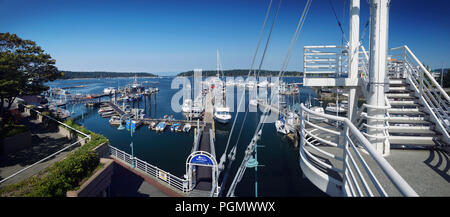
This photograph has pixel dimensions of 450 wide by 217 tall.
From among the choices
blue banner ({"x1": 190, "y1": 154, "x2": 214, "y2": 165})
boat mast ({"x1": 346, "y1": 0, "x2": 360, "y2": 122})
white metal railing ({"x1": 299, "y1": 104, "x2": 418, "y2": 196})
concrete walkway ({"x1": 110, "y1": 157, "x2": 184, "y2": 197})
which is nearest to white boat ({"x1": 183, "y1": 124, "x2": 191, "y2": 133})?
concrete walkway ({"x1": 110, "y1": 157, "x2": 184, "y2": 197})

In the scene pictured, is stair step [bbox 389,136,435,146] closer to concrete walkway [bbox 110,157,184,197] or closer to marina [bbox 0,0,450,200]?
marina [bbox 0,0,450,200]

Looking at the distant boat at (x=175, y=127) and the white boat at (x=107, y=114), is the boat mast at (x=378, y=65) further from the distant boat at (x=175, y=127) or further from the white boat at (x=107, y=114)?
the white boat at (x=107, y=114)

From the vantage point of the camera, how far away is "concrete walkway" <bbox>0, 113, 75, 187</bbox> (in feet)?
A: 23.6

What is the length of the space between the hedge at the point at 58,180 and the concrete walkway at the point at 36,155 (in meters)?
1.88

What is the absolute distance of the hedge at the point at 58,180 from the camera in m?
4.99

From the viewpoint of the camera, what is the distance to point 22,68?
33.5 feet

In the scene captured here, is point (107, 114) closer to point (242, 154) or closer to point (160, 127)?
point (160, 127)

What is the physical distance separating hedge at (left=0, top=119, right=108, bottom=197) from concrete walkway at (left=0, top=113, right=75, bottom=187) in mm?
1876

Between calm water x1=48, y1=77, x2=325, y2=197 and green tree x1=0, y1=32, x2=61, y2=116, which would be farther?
calm water x1=48, y1=77, x2=325, y2=197

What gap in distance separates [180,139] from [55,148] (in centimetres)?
1504

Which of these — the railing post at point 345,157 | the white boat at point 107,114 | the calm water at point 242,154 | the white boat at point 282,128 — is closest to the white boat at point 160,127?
the calm water at point 242,154

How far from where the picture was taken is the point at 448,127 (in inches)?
154

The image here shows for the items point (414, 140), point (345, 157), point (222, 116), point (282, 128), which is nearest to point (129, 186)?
point (345, 157)
